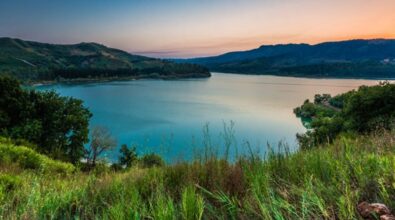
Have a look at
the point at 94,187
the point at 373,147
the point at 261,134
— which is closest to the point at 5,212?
the point at 94,187

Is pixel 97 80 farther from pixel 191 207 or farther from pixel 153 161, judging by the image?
pixel 191 207

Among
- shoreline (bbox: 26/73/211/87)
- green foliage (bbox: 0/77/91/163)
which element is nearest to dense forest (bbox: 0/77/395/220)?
green foliage (bbox: 0/77/91/163)

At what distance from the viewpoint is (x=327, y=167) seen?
139 inches

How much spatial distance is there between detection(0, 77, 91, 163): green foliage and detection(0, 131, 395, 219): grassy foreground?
85.6 ft

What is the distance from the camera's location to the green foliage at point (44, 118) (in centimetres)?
2767

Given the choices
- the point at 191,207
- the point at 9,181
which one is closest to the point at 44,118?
the point at 9,181

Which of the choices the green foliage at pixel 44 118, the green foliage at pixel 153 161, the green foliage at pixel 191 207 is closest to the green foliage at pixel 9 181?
the green foliage at pixel 153 161

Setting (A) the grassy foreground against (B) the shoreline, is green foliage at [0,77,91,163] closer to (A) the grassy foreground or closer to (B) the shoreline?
(A) the grassy foreground

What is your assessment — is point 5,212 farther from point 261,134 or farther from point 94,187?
point 261,134

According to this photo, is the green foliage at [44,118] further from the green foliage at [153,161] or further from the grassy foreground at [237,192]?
the grassy foreground at [237,192]

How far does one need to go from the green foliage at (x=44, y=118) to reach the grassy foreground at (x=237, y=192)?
85.6 feet

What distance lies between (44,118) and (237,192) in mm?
32550

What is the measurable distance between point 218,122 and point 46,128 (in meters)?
35.6

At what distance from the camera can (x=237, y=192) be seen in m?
3.33
